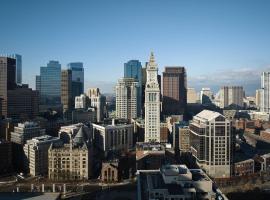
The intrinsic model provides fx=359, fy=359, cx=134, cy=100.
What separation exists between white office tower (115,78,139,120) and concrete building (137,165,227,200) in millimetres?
54627

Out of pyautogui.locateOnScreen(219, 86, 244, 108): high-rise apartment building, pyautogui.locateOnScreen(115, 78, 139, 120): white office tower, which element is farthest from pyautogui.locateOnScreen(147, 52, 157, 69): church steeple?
pyautogui.locateOnScreen(219, 86, 244, 108): high-rise apartment building

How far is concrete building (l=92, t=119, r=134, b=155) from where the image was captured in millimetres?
65500

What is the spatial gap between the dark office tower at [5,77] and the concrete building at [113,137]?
88.1ft

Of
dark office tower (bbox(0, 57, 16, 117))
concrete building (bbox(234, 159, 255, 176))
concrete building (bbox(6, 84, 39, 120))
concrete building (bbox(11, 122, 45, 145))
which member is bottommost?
concrete building (bbox(234, 159, 255, 176))

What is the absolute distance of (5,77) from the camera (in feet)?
283

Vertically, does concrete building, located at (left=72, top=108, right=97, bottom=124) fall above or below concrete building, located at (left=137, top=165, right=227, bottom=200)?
above

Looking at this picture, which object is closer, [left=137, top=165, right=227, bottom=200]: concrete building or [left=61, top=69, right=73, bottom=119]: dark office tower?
[left=137, top=165, right=227, bottom=200]: concrete building

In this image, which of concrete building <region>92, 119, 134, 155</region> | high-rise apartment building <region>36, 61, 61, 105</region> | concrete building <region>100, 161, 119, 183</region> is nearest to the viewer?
concrete building <region>100, 161, 119, 183</region>

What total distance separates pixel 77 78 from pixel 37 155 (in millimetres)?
107452

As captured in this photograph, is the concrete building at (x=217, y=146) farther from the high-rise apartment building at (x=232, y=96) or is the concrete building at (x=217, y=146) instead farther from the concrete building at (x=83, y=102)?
the high-rise apartment building at (x=232, y=96)

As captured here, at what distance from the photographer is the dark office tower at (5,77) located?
84000mm

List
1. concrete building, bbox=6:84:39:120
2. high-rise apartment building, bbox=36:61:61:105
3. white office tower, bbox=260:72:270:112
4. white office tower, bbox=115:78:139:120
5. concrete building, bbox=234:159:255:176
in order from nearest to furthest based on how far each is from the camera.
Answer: concrete building, bbox=234:159:255:176 < concrete building, bbox=6:84:39:120 < white office tower, bbox=115:78:139:120 < white office tower, bbox=260:72:270:112 < high-rise apartment building, bbox=36:61:61:105

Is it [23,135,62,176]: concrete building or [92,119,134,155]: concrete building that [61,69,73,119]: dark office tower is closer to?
[92,119,134,155]: concrete building

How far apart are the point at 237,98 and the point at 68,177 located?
105802mm
